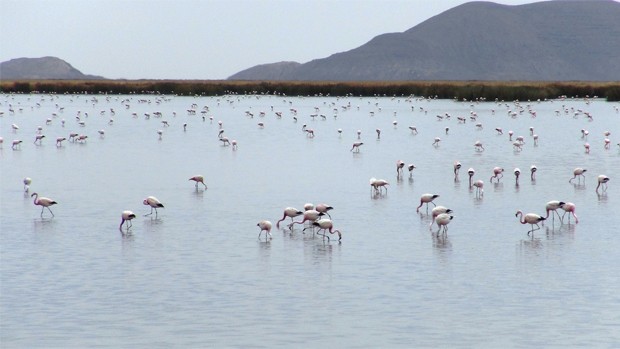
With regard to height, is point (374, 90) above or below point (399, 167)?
above

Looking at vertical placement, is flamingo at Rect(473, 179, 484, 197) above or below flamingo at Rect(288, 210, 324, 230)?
below

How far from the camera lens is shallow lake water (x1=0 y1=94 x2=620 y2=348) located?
1469cm

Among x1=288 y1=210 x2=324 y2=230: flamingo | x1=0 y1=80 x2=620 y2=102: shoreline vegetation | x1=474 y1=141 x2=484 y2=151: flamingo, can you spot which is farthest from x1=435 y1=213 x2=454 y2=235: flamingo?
x1=0 y1=80 x2=620 y2=102: shoreline vegetation

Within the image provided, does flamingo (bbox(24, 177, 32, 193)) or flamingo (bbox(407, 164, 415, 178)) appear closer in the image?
flamingo (bbox(24, 177, 32, 193))

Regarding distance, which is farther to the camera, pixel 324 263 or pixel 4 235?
pixel 4 235

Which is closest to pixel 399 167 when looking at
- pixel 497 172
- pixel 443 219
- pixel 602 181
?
pixel 497 172

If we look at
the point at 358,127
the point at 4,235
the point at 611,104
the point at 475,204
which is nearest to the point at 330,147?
the point at 358,127

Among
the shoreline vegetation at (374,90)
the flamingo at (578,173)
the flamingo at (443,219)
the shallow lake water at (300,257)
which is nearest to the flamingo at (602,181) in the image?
the shallow lake water at (300,257)

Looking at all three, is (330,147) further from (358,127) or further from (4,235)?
(4,235)

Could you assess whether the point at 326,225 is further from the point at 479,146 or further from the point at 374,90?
the point at 374,90

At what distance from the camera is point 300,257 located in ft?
66.0

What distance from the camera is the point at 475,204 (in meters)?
27.7

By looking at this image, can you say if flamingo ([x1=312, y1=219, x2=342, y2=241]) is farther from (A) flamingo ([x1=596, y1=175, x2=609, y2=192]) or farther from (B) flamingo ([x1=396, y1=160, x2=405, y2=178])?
(B) flamingo ([x1=396, y1=160, x2=405, y2=178])

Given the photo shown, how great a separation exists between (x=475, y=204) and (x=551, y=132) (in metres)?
33.1
